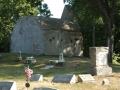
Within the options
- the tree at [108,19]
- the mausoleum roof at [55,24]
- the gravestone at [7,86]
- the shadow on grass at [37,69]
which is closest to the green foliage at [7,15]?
the mausoleum roof at [55,24]

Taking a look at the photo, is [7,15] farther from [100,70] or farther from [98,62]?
[100,70]

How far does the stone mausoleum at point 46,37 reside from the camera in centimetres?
3225

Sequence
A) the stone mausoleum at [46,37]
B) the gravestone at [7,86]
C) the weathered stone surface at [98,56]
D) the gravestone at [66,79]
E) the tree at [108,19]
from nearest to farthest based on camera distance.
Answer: the gravestone at [7,86], the gravestone at [66,79], the weathered stone surface at [98,56], the tree at [108,19], the stone mausoleum at [46,37]

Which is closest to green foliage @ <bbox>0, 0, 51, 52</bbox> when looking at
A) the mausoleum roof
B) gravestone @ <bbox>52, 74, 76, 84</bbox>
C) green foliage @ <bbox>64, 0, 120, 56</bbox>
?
green foliage @ <bbox>64, 0, 120, 56</bbox>

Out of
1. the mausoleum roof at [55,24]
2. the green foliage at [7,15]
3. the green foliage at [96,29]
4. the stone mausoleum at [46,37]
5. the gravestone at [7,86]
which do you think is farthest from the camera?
the green foliage at [7,15]

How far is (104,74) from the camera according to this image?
14.8m

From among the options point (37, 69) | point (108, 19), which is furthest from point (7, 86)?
point (108, 19)

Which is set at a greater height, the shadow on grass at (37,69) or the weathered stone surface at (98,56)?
the weathered stone surface at (98,56)

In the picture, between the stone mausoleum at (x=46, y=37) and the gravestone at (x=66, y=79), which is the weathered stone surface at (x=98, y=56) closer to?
the gravestone at (x=66, y=79)

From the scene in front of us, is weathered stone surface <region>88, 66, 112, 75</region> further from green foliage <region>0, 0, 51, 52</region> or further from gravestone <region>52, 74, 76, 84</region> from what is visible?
green foliage <region>0, 0, 51, 52</region>

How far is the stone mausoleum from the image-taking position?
32.2m

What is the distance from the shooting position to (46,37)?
105ft

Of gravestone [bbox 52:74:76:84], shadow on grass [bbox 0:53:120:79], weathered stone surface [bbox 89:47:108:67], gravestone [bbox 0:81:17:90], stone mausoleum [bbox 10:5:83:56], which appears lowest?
shadow on grass [bbox 0:53:120:79]

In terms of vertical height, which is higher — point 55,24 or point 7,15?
point 7,15
